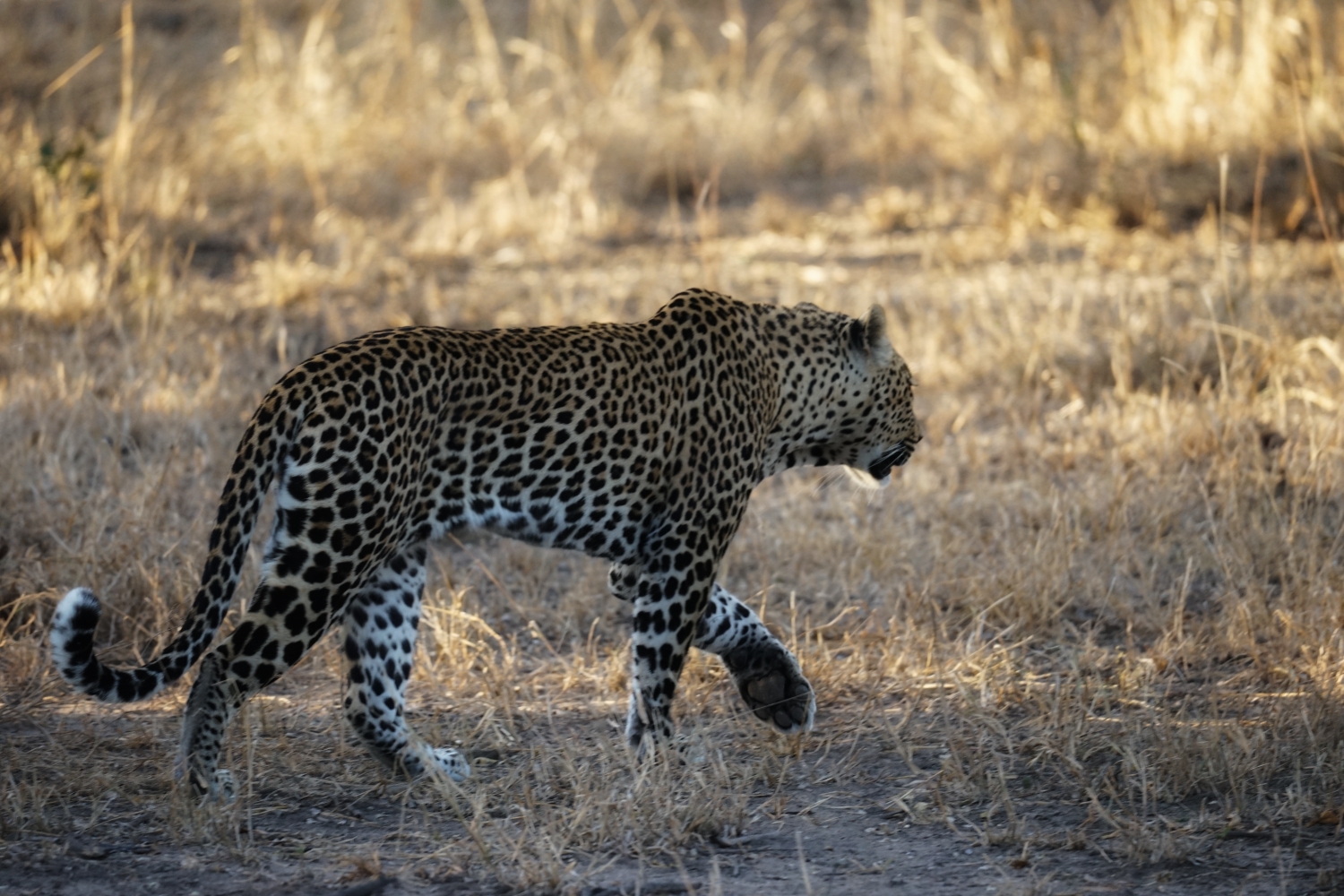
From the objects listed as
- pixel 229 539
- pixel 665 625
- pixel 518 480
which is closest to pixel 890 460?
pixel 665 625

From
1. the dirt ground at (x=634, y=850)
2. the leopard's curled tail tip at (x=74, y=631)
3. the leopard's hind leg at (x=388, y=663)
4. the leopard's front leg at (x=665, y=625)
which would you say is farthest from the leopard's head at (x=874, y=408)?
the leopard's curled tail tip at (x=74, y=631)

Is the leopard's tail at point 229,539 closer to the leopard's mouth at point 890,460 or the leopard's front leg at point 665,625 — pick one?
the leopard's front leg at point 665,625

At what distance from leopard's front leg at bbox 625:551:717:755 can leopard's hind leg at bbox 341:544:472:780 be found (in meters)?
0.58

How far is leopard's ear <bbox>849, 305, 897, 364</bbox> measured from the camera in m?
4.97

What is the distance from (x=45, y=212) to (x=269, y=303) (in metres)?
1.30

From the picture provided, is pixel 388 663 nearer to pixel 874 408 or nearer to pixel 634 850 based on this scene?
pixel 634 850

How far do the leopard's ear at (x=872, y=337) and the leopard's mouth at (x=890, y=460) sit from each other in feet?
1.06

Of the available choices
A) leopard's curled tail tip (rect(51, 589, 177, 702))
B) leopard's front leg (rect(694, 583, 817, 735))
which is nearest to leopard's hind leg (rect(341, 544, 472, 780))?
leopard's curled tail tip (rect(51, 589, 177, 702))

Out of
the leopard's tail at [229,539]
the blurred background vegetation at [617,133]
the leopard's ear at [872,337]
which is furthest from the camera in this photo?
the blurred background vegetation at [617,133]

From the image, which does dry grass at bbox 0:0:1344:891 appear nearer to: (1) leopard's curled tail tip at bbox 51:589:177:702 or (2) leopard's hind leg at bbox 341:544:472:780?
(2) leopard's hind leg at bbox 341:544:472:780

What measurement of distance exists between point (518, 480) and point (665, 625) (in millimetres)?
627

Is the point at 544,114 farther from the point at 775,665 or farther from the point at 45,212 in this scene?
the point at 775,665

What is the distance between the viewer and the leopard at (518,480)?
12.8 ft

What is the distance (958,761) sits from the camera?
14.3 feet
